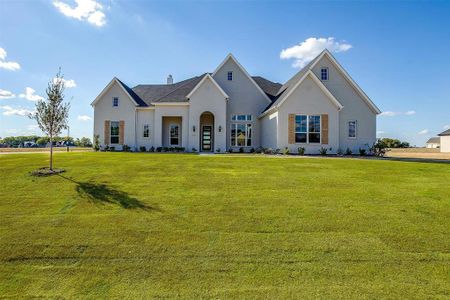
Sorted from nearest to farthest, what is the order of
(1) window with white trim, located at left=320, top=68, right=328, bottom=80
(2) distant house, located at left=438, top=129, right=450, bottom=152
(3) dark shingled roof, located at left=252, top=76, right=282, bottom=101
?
(1) window with white trim, located at left=320, top=68, right=328, bottom=80 < (3) dark shingled roof, located at left=252, top=76, right=282, bottom=101 < (2) distant house, located at left=438, top=129, right=450, bottom=152

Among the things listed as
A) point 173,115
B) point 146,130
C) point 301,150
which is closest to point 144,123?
point 146,130

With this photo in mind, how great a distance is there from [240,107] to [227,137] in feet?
9.99

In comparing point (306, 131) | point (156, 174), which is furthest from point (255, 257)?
point (306, 131)

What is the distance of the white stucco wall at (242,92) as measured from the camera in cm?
2602

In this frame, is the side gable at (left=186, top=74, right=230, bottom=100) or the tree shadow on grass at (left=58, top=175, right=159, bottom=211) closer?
the tree shadow on grass at (left=58, top=175, right=159, bottom=211)

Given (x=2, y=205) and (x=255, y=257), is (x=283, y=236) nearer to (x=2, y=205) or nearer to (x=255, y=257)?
(x=255, y=257)

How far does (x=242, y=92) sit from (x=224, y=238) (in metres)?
21.8

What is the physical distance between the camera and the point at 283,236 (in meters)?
5.63

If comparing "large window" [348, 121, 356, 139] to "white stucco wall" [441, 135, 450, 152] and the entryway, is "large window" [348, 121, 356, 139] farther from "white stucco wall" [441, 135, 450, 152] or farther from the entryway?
"white stucco wall" [441, 135, 450, 152]

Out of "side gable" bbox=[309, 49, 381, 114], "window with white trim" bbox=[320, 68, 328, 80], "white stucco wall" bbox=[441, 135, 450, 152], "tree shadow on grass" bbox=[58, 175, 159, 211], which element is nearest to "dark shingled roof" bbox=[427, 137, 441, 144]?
"white stucco wall" bbox=[441, 135, 450, 152]

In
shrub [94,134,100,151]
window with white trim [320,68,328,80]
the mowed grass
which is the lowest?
the mowed grass

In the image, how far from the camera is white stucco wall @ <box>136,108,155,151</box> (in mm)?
26219

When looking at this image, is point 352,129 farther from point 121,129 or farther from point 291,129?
point 121,129

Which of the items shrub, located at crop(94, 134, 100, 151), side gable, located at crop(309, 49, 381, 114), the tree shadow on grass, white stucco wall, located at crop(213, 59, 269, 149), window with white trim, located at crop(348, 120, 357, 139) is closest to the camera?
the tree shadow on grass
